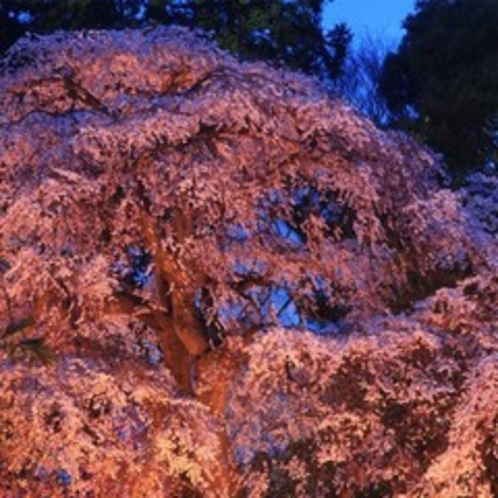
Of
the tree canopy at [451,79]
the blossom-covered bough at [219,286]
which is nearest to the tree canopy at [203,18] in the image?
the tree canopy at [451,79]

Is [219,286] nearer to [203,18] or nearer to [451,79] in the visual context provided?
[203,18]

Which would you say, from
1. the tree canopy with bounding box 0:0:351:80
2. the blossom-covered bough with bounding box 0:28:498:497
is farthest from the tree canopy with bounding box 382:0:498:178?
the blossom-covered bough with bounding box 0:28:498:497

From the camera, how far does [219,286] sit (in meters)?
7.03

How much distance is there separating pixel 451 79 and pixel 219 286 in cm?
765

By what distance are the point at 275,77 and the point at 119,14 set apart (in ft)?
14.7

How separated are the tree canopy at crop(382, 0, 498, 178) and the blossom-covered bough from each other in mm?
4100

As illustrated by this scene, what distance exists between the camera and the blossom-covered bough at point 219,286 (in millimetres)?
6328

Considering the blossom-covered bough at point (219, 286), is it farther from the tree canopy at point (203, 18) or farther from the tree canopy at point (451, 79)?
the tree canopy at point (451, 79)

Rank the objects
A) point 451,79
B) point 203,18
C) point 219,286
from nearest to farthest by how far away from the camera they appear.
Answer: point 219,286 < point 203,18 < point 451,79

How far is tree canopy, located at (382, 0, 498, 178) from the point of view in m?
12.3

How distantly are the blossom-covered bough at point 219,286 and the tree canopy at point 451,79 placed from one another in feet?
13.5

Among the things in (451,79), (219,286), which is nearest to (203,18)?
(451,79)

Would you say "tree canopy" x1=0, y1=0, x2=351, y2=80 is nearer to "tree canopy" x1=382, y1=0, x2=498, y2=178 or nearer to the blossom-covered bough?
"tree canopy" x1=382, y1=0, x2=498, y2=178

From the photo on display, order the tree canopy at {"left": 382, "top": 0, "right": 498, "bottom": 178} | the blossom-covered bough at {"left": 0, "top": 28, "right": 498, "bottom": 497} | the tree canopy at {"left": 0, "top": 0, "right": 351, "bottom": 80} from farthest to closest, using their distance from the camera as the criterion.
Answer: the tree canopy at {"left": 382, "top": 0, "right": 498, "bottom": 178}, the tree canopy at {"left": 0, "top": 0, "right": 351, "bottom": 80}, the blossom-covered bough at {"left": 0, "top": 28, "right": 498, "bottom": 497}
